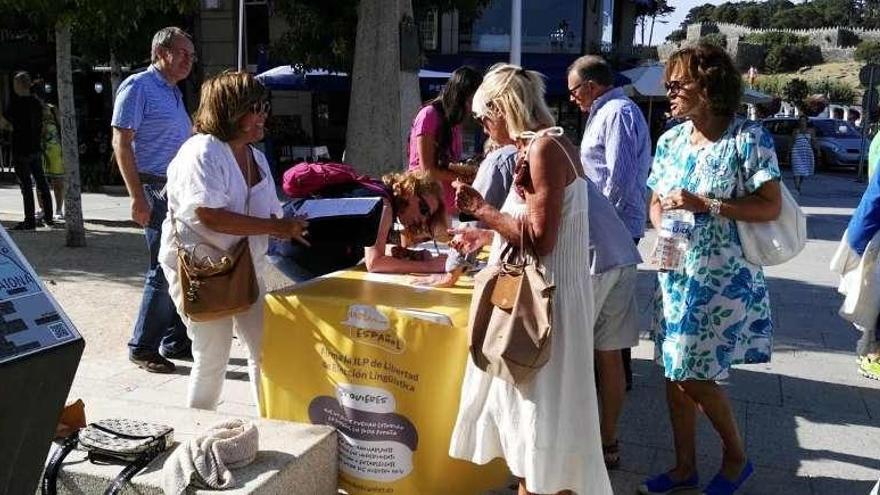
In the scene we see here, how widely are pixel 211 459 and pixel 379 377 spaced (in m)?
0.68

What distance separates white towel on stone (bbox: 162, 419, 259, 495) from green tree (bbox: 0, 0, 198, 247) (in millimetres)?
5778

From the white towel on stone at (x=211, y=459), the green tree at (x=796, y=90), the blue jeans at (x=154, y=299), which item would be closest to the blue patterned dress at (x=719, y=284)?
the white towel on stone at (x=211, y=459)

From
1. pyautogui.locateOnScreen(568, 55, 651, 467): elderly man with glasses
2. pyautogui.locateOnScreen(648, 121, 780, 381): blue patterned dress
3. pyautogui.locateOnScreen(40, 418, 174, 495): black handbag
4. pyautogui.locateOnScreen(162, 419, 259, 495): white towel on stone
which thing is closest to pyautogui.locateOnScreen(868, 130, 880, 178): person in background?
pyautogui.locateOnScreen(568, 55, 651, 467): elderly man with glasses

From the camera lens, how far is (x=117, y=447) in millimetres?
2766

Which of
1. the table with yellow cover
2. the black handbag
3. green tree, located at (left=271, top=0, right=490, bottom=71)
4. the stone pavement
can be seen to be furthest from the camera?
green tree, located at (left=271, top=0, right=490, bottom=71)

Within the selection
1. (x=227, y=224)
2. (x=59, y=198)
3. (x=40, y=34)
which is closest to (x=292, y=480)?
(x=227, y=224)

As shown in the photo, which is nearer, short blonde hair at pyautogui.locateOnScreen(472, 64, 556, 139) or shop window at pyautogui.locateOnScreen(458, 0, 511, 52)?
short blonde hair at pyautogui.locateOnScreen(472, 64, 556, 139)

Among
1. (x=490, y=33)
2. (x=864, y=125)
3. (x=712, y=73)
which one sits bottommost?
(x=864, y=125)

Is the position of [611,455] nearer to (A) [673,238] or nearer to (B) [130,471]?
(A) [673,238]

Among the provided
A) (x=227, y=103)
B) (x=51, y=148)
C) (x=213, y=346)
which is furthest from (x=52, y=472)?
(x=51, y=148)

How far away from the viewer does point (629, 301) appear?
3.62m

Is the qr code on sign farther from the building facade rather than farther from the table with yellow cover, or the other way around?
the building facade

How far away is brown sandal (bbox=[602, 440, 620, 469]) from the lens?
366cm

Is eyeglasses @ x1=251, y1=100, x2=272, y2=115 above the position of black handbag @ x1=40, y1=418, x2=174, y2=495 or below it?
above
